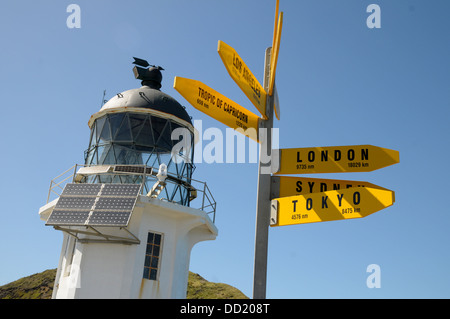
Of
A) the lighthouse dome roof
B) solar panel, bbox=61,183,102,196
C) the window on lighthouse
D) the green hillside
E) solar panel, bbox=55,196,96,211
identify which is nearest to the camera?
solar panel, bbox=55,196,96,211

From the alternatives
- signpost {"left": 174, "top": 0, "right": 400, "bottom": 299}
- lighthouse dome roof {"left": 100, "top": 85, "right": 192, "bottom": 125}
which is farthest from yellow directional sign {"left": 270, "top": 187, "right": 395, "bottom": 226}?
lighthouse dome roof {"left": 100, "top": 85, "right": 192, "bottom": 125}

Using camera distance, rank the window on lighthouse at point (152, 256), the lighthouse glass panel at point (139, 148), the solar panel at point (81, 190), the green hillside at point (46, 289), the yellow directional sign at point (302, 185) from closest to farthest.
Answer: the yellow directional sign at point (302, 185) < the solar panel at point (81, 190) < the window on lighthouse at point (152, 256) < the lighthouse glass panel at point (139, 148) < the green hillside at point (46, 289)

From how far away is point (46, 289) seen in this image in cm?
2547

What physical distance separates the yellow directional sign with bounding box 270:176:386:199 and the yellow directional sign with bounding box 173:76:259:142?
688 mm

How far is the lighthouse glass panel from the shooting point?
13.6 metres

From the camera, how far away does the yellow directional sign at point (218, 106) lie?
5684 millimetres

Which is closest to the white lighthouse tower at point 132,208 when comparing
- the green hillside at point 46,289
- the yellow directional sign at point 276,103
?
the yellow directional sign at point 276,103

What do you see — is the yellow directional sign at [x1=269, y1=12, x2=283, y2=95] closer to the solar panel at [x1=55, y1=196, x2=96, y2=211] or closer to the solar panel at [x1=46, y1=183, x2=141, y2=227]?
the solar panel at [x1=46, y1=183, x2=141, y2=227]

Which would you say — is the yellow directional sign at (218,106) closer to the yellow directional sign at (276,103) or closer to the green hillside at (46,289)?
the yellow directional sign at (276,103)

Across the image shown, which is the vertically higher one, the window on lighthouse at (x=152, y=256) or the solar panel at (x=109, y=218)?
the solar panel at (x=109, y=218)

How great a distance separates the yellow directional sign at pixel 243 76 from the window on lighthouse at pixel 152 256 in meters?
7.57

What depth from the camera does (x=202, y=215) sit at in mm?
13523
